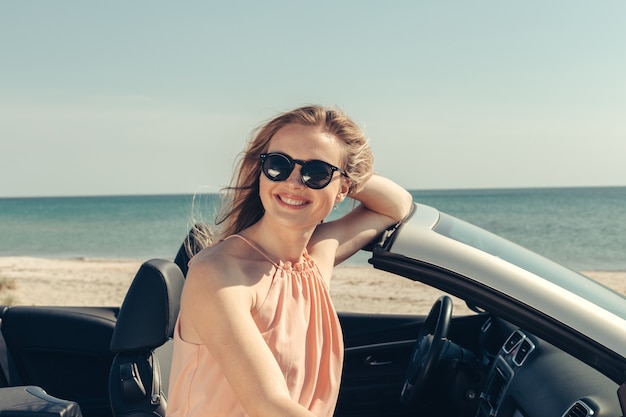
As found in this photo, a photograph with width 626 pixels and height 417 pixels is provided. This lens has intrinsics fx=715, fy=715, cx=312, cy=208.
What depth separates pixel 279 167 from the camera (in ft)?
6.75

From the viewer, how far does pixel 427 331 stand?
10.3 ft

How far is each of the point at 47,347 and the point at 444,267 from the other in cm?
228

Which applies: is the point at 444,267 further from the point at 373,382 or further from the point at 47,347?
the point at 47,347

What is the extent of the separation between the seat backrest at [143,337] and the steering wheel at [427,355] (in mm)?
968

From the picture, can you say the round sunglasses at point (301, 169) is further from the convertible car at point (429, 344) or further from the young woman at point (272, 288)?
the convertible car at point (429, 344)

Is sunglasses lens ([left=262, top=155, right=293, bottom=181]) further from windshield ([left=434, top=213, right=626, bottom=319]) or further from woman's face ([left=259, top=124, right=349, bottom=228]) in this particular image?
windshield ([left=434, top=213, right=626, bottom=319])

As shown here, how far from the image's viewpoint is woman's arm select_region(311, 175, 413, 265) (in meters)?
2.41

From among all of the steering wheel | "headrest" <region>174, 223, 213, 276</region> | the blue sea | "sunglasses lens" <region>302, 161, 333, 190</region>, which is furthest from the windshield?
the blue sea

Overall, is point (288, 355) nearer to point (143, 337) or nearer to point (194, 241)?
point (143, 337)

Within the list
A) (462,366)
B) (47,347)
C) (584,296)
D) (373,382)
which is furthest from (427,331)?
(47,347)

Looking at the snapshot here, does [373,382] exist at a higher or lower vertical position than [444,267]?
lower

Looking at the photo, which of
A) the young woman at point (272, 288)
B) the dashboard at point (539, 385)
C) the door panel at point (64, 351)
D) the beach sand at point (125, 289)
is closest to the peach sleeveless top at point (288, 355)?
the young woman at point (272, 288)

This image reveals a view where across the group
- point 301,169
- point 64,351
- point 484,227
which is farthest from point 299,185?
point 484,227

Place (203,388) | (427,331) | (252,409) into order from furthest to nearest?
(427,331) → (203,388) → (252,409)
